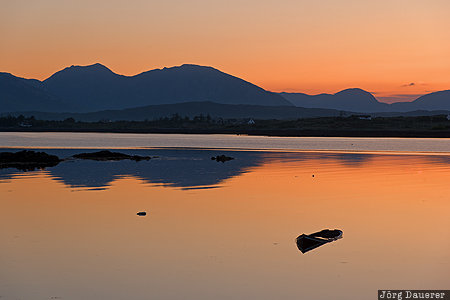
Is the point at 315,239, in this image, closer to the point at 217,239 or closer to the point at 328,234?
the point at 328,234

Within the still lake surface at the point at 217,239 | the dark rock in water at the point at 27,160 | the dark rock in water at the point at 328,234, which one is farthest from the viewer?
the dark rock in water at the point at 27,160

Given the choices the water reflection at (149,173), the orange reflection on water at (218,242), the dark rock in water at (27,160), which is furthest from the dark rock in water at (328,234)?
the dark rock in water at (27,160)

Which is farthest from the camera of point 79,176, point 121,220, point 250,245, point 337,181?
point 79,176

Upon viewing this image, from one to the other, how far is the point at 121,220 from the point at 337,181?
990 inches

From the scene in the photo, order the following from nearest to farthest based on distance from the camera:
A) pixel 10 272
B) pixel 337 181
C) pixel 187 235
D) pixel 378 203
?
pixel 10 272
pixel 187 235
pixel 378 203
pixel 337 181

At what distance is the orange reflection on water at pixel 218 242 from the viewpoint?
1881 cm

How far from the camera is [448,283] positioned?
1903cm

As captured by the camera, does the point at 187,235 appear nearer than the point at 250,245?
No

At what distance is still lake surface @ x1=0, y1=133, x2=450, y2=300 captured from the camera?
18.8 metres

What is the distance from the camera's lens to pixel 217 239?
25.4 metres

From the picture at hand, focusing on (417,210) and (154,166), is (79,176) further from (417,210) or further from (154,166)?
(417,210)

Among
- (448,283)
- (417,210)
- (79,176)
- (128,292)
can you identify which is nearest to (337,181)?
(417,210)

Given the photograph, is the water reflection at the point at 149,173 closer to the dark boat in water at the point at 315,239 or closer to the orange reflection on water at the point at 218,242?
the orange reflection on water at the point at 218,242

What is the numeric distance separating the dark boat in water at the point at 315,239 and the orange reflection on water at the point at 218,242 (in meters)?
0.41
